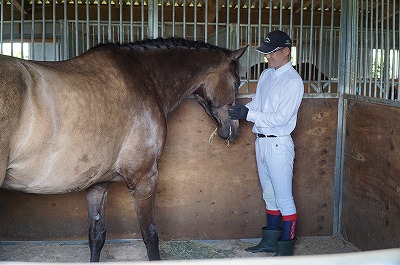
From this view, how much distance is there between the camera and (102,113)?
113 inches

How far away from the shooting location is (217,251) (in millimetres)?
4137

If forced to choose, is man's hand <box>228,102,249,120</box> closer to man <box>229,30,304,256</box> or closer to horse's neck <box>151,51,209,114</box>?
man <box>229,30,304,256</box>

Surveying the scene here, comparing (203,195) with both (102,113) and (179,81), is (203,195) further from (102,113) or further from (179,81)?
(102,113)

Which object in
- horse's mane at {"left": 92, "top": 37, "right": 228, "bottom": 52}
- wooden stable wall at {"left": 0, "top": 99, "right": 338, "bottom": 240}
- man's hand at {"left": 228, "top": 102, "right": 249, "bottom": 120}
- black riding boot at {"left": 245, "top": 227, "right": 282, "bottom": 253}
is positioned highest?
horse's mane at {"left": 92, "top": 37, "right": 228, "bottom": 52}

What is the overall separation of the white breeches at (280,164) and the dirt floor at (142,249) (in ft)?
1.79

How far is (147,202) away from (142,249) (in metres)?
0.92

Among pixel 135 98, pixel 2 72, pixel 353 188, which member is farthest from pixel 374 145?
pixel 2 72

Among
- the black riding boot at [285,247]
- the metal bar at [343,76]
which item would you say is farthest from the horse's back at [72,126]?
the metal bar at [343,76]

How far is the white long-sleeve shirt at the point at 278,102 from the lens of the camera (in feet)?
11.4

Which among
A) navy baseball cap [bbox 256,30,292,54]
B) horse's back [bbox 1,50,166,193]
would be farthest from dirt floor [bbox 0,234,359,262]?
navy baseball cap [bbox 256,30,292,54]

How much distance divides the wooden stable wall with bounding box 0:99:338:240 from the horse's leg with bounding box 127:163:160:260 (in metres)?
0.84

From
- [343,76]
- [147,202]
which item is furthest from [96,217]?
[343,76]

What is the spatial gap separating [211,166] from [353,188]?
1188mm

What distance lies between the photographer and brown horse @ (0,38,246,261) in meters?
2.44
